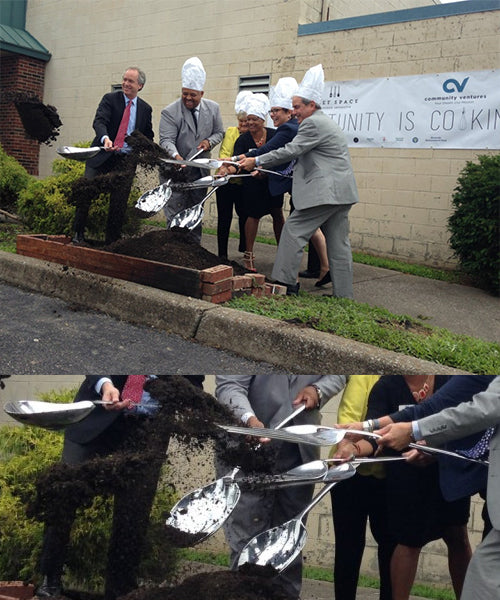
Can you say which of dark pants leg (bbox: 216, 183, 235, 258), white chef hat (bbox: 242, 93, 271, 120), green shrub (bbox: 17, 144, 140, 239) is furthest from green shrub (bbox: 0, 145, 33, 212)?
white chef hat (bbox: 242, 93, 271, 120)

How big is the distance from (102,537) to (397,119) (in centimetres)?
737

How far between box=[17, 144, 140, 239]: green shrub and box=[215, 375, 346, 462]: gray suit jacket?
Answer: 198 inches

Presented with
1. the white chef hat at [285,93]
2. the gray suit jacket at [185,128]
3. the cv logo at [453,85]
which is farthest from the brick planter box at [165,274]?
the cv logo at [453,85]

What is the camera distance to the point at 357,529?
2.02 m

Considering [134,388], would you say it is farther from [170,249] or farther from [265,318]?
[170,249]

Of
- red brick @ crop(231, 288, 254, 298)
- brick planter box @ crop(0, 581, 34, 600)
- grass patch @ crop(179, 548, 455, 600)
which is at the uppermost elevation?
red brick @ crop(231, 288, 254, 298)

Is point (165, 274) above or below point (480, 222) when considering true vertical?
below

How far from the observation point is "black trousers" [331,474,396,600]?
2.00 meters

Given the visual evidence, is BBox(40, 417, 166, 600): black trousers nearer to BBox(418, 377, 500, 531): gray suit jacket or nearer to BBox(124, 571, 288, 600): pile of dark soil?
BBox(124, 571, 288, 600): pile of dark soil

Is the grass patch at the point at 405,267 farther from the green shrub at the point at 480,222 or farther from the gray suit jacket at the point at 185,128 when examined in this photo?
the gray suit jacket at the point at 185,128

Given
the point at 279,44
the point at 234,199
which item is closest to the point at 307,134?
the point at 234,199

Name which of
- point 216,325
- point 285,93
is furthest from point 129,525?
point 285,93

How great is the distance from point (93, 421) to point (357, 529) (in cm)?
78

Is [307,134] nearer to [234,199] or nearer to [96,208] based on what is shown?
[234,199]
